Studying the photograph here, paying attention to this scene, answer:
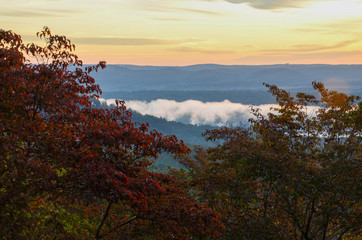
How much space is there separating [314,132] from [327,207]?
465cm

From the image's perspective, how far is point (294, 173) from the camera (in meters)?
12.0

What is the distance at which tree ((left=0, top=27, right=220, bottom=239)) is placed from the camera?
7.82 m

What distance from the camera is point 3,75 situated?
29.8ft

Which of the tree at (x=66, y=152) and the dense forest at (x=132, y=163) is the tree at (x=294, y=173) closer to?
the dense forest at (x=132, y=163)

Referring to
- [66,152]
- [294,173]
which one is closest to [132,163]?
[66,152]

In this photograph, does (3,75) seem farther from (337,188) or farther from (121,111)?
(337,188)

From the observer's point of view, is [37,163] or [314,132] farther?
[314,132]

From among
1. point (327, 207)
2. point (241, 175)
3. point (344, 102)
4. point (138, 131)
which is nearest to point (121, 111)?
point (138, 131)

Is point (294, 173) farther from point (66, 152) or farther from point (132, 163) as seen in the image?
point (66, 152)

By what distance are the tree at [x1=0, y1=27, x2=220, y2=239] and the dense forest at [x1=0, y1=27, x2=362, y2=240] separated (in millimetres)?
31

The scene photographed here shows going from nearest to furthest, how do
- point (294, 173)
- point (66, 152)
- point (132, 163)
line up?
point (66, 152) → point (132, 163) → point (294, 173)

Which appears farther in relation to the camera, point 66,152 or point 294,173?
point 294,173

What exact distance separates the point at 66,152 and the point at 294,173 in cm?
756

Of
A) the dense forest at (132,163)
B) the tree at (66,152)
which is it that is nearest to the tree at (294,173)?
the dense forest at (132,163)
